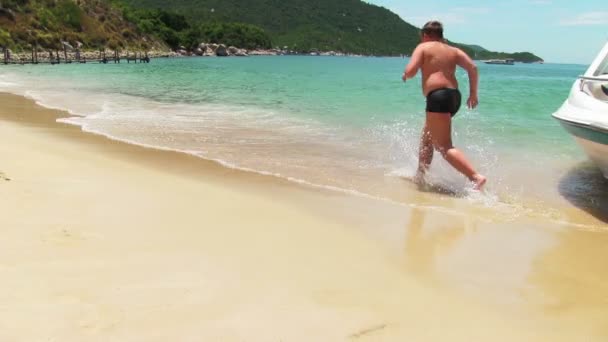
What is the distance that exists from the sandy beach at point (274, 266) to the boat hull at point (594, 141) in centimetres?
79

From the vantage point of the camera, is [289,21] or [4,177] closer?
[4,177]

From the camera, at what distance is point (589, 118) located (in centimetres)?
560

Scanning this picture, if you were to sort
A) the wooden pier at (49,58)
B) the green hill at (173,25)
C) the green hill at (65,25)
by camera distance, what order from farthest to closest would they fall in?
the green hill at (173,25), the green hill at (65,25), the wooden pier at (49,58)

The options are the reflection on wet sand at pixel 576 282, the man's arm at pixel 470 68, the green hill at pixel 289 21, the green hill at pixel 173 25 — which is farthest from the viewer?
the green hill at pixel 289 21

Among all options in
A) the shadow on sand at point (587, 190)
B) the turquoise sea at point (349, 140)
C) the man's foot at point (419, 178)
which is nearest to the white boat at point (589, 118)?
the shadow on sand at point (587, 190)

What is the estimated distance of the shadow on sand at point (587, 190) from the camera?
5375 mm

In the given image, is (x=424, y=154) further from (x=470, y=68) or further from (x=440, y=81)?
(x=470, y=68)

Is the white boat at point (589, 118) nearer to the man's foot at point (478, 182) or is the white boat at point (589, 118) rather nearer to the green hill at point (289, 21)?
the man's foot at point (478, 182)

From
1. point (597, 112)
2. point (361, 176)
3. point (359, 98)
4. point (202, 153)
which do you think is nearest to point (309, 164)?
point (361, 176)

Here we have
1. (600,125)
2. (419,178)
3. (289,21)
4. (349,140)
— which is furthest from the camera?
(289,21)

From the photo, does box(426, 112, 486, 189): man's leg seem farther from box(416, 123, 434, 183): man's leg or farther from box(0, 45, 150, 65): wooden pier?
box(0, 45, 150, 65): wooden pier

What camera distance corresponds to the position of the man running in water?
5723 mm

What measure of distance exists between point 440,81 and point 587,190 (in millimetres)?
2129

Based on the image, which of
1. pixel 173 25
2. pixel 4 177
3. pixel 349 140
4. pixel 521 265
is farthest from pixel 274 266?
pixel 173 25
